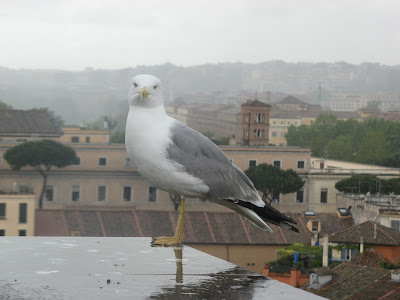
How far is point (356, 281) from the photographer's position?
15.8 metres

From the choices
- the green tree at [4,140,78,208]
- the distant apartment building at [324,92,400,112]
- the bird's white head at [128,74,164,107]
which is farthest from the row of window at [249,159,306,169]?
the distant apartment building at [324,92,400,112]

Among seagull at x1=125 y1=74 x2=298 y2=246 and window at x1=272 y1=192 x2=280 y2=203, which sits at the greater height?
seagull at x1=125 y1=74 x2=298 y2=246

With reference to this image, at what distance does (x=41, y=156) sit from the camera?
3853 cm

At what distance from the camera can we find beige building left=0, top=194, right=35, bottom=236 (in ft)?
81.6

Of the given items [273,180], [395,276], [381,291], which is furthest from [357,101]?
[381,291]

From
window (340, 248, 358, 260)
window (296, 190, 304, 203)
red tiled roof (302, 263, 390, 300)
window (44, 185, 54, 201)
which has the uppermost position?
red tiled roof (302, 263, 390, 300)

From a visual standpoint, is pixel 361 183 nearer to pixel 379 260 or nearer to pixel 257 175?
pixel 257 175

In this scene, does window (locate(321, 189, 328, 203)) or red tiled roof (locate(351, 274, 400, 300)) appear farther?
Answer: window (locate(321, 189, 328, 203))

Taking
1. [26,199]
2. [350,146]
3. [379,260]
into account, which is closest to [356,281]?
[379,260]

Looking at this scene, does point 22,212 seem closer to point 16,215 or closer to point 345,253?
point 16,215

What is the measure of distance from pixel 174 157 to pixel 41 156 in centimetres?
3551

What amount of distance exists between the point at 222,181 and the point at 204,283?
0.69 metres

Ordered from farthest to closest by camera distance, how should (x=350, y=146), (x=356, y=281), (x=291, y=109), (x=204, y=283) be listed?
(x=291, y=109)
(x=350, y=146)
(x=356, y=281)
(x=204, y=283)

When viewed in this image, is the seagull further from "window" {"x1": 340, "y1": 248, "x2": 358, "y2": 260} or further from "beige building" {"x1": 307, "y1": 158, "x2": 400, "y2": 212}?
"beige building" {"x1": 307, "y1": 158, "x2": 400, "y2": 212}
